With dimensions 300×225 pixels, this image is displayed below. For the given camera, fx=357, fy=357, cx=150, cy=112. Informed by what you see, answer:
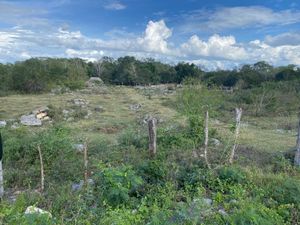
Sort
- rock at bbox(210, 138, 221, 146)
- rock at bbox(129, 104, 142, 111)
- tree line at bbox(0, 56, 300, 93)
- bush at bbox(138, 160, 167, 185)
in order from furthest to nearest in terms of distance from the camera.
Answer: tree line at bbox(0, 56, 300, 93), rock at bbox(129, 104, 142, 111), rock at bbox(210, 138, 221, 146), bush at bbox(138, 160, 167, 185)

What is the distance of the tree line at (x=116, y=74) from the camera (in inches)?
1247

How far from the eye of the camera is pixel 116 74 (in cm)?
5219

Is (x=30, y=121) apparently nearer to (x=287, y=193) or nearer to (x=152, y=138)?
(x=152, y=138)

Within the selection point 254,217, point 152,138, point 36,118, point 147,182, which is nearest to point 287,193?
point 254,217

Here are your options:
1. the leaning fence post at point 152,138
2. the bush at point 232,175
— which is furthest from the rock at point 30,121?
the bush at point 232,175

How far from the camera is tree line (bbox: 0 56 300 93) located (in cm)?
3167

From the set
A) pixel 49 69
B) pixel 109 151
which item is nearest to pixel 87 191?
pixel 109 151

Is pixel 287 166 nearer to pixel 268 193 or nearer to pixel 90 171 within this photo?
pixel 268 193

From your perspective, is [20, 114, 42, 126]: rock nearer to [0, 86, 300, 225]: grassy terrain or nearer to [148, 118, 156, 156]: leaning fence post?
[0, 86, 300, 225]: grassy terrain

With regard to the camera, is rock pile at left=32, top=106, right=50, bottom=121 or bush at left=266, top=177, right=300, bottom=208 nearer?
bush at left=266, top=177, right=300, bottom=208

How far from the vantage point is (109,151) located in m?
8.59

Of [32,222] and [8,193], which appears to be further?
[8,193]

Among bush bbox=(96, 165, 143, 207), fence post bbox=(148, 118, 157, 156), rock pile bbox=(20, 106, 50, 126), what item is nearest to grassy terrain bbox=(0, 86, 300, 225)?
bush bbox=(96, 165, 143, 207)

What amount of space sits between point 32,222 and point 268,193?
393cm
